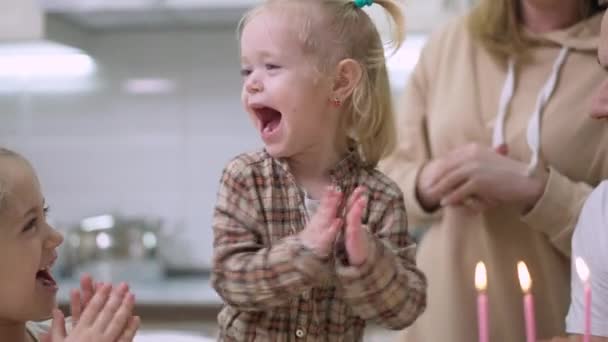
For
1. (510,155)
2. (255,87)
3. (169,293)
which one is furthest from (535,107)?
(169,293)

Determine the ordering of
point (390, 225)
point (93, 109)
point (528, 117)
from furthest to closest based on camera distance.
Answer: point (93, 109)
point (528, 117)
point (390, 225)

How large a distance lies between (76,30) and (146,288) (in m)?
0.87

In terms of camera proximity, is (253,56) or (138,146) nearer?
(253,56)

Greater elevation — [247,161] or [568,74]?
[568,74]

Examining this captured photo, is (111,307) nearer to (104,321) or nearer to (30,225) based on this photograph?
(104,321)

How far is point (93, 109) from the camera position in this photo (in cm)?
286

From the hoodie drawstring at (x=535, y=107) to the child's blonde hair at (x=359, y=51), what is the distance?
1.15ft

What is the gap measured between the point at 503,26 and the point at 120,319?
0.77 metres

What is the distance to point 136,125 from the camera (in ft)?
9.28

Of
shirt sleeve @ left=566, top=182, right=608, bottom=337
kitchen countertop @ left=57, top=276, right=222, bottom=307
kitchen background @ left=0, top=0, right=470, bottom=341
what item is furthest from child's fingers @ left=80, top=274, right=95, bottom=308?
kitchen background @ left=0, top=0, right=470, bottom=341

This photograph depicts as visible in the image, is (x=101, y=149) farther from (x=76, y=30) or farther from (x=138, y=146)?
(x=76, y=30)

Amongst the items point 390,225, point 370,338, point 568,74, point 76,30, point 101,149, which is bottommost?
point 370,338

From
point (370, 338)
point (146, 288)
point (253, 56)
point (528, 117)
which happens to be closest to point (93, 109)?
point (146, 288)

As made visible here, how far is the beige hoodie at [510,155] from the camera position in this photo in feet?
3.87
